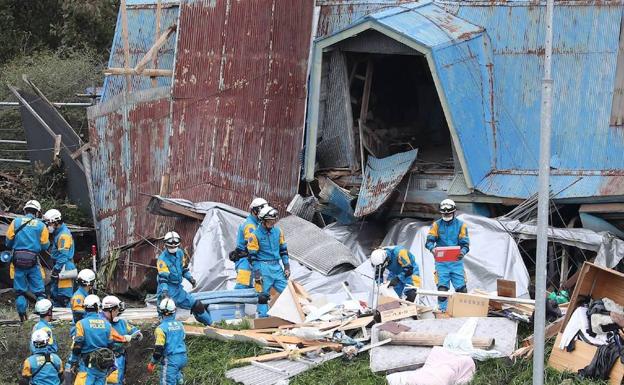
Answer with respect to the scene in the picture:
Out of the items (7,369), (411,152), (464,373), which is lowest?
(7,369)

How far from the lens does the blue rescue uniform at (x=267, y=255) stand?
16.6m

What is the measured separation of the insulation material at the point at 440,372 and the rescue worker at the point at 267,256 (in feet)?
11.6

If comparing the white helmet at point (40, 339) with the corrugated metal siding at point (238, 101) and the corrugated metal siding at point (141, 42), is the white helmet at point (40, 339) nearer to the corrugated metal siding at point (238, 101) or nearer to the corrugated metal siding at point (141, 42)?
the corrugated metal siding at point (238, 101)

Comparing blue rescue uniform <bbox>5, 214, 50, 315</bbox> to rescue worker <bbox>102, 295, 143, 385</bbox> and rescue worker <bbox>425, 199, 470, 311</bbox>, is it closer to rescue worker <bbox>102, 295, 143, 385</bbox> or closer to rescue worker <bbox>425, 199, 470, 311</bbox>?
rescue worker <bbox>102, 295, 143, 385</bbox>

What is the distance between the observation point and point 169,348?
1353 cm

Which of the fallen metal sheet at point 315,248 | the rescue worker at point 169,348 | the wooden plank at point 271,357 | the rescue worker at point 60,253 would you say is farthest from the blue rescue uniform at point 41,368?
the fallen metal sheet at point 315,248

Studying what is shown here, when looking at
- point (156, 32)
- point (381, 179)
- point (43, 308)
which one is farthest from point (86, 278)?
point (156, 32)

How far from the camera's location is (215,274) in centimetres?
1873

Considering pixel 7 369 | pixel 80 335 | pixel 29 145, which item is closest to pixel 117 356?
pixel 80 335

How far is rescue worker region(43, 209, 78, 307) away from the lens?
58.3 feet

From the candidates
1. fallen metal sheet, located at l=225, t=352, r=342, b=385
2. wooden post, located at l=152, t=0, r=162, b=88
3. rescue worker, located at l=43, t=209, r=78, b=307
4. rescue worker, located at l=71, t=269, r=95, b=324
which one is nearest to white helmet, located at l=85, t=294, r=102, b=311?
rescue worker, located at l=71, t=269, r=95, b=324

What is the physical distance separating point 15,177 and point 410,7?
28.6 feet

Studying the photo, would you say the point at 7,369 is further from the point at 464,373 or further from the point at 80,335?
the point at 464,373

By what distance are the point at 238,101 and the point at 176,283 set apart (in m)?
5.54
